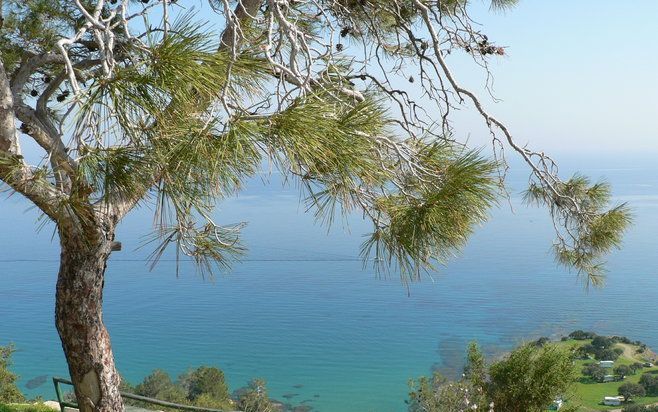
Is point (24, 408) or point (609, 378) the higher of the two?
point (24, 408)

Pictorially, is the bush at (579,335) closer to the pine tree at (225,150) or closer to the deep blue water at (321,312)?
the deep blue water at (321,312)

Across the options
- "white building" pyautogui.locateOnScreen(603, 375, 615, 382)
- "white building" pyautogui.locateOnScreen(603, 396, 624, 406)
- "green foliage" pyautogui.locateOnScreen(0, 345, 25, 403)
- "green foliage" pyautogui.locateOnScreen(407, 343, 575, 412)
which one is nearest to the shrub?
"white building" pyautogui.locateOnScreen(603, 375, 615, 382)

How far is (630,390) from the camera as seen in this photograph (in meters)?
6.30

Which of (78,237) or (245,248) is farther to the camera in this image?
(78,237)

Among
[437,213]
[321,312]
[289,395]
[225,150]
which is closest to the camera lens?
[225,150]

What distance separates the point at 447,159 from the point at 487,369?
2.77 metres

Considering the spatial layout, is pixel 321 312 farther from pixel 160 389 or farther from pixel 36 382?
pixel 160 389

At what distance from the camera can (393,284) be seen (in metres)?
13.0

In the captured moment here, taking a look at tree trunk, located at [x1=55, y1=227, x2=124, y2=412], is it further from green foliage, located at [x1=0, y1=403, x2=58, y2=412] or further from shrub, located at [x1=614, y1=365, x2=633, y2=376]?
shrub, located at [x1=614, y1=365, x2=633, y2=376]

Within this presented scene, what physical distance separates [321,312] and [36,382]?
4.28 metres

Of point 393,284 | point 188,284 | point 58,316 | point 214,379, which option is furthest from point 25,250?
point 58,316

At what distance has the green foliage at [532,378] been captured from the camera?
3.66 meters

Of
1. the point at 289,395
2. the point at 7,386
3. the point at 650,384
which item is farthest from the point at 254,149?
the point at 289,395

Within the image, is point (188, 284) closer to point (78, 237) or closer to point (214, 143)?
point (78, 237)
